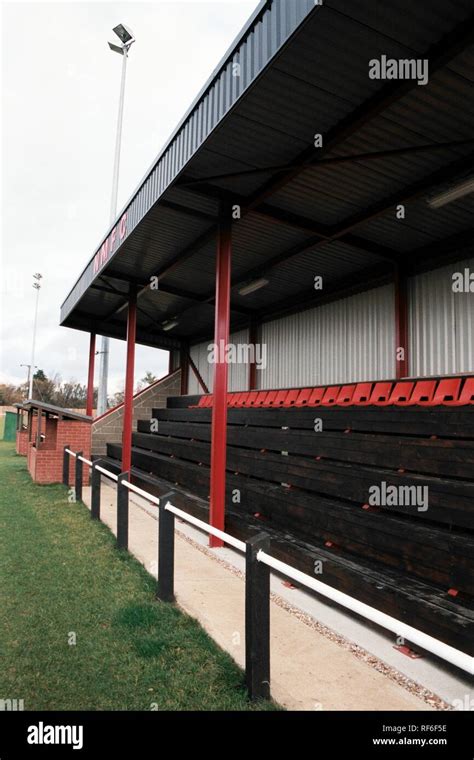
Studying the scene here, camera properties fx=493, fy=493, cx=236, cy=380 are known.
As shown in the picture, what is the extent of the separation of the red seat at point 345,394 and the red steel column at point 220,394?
6.83 feet

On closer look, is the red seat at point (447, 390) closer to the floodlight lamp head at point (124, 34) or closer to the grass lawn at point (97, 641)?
the grass lawn at point (97, 641)

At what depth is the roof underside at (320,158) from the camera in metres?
3.87

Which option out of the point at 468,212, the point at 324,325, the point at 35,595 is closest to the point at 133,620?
the point at 35,595

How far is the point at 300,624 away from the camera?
12.9 feet

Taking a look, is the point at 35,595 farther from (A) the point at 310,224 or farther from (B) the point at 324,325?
(B) the point at 324,325

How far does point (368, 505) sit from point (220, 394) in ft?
7.89

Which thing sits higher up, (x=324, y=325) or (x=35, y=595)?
(x=324, y=325)

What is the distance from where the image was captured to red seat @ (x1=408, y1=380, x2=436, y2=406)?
587 cm

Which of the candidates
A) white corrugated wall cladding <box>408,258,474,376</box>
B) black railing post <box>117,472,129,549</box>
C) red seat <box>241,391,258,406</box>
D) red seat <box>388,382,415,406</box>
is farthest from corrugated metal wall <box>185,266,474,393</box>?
black railing post <box>117,472,129,549</box>

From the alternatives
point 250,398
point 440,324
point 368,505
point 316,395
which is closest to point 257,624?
point 368,505

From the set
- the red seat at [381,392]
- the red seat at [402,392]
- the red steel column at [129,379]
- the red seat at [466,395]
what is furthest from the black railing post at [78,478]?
the red seat at [466,395]

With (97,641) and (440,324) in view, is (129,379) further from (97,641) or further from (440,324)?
(97,641)

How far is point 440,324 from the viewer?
8.23 metres
